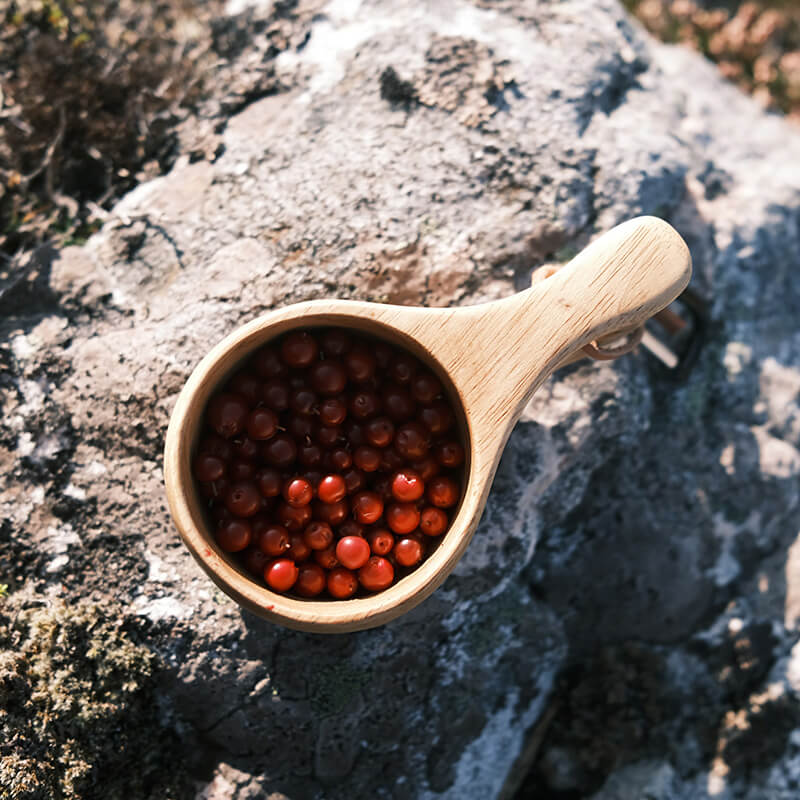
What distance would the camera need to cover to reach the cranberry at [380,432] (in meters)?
2.09

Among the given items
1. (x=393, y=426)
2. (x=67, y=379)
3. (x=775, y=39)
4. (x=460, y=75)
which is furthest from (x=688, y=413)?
(x=775, y=39)

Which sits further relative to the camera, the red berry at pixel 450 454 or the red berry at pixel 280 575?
the red berry at pixel 450 454

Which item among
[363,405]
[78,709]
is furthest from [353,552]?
[78,709]

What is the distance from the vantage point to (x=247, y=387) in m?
2.10

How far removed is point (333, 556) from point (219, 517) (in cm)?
33

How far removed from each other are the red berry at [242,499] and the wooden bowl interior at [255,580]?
3.0 inches

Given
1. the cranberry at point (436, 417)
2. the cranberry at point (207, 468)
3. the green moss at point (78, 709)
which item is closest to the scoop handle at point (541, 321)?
the cranberry at point (436, 417)

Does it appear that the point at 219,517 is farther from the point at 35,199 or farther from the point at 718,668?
the point at 718,668

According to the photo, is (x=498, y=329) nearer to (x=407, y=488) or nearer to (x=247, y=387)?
(x=407, y=488)

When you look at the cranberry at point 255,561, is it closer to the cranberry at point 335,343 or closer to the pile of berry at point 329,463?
the pile of berry at point 329,463

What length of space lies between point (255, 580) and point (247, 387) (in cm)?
54

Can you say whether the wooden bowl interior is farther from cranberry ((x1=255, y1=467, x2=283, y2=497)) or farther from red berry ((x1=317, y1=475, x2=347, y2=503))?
red berry ((x1=317, y1=475, x2=347, y2=503))

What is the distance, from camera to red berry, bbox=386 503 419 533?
2.04 metres

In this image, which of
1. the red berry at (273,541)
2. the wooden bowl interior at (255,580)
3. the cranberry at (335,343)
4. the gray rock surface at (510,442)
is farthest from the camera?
the gray rock surface at (510,442)
